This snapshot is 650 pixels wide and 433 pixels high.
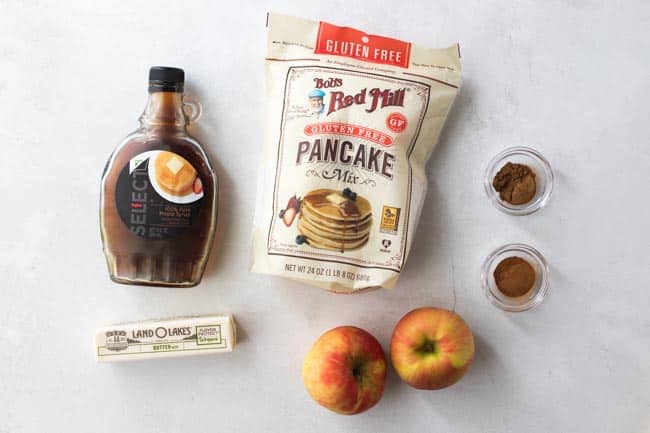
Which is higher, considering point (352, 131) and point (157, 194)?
point (352, 131)

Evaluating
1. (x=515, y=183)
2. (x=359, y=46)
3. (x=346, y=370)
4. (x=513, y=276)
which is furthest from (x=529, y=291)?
(x=359, y=46)

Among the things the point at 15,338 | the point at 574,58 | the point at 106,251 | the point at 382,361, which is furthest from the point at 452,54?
the point at 15,338

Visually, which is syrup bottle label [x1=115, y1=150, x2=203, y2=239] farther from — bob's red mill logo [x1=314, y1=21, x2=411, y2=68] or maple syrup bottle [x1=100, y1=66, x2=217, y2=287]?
bob's red mill logo [x1=314, y1=21, x2=411, y2=68]

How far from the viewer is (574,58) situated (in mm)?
1042

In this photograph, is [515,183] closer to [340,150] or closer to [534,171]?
[534,171]

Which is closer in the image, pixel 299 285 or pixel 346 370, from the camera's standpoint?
pixel 346 370

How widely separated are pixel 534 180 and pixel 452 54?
0.78 feet

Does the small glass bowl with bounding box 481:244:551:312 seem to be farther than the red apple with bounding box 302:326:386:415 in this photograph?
Yes

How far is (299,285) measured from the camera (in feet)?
3.37

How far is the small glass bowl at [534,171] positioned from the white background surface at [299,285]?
2cm

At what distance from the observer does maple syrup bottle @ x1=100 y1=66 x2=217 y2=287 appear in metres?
0.95

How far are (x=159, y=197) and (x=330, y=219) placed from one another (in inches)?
10.1

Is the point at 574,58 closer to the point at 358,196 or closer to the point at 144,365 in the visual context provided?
the point at 358,196

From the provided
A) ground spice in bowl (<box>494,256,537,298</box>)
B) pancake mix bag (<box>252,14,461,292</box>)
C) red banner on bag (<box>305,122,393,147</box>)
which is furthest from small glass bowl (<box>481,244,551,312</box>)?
red banner on bag (<box>305,122,393,147</box>)
